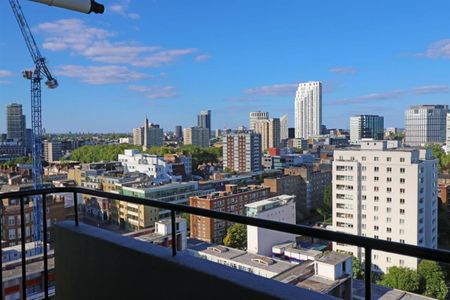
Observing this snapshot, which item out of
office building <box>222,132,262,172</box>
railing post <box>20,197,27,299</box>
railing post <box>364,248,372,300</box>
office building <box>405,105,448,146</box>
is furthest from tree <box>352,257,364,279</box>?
office building <box>405,105,448,146</box>

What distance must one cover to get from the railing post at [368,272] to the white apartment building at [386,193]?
1115 centimetres

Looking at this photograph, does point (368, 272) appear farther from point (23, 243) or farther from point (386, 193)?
point (386, 193)

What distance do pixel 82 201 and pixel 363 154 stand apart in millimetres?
12210

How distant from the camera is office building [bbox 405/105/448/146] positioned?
3253 centimetres

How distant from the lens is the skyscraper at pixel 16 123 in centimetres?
1540

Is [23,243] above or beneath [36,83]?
beneath

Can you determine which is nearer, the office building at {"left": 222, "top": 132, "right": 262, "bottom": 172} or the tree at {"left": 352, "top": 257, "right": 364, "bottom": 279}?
the tree at {"left": 352, "top": 257, "right": 364, "bottom": 279}

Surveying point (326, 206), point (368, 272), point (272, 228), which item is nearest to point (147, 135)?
point (326, 206)

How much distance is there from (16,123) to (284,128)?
129ft

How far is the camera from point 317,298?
2.99 ft

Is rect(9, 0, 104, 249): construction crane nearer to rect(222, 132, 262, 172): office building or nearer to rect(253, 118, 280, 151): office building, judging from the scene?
rect(222, 132, 262, 172): office building

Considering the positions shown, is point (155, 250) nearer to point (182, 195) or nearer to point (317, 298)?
point (317, 298)

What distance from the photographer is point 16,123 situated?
15.7m

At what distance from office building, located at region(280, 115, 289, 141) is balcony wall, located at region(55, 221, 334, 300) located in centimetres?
4786
